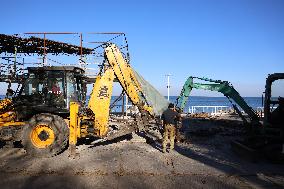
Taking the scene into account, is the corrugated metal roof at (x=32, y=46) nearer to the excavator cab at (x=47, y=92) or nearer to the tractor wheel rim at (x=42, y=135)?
the excavator cab at (x=47, y=92)

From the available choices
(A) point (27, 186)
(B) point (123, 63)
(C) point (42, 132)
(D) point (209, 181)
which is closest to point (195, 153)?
(D) point (209, 181)

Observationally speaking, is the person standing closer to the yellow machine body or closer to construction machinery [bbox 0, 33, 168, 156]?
construction machinery [bbox 0, 33, 168, 156]

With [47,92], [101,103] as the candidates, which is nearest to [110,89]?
[101,103]

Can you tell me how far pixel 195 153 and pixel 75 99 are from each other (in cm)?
481

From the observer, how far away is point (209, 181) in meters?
7.48

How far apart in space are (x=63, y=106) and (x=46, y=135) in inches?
44.5

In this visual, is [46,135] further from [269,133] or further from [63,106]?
[269,133]

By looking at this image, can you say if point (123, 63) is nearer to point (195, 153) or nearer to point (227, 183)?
point (195, 153)

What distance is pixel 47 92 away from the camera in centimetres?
1023

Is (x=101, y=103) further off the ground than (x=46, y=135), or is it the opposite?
(x=101, y=103)

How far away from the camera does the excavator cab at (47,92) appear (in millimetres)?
10094

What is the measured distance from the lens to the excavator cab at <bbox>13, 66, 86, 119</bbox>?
10094 millimetres

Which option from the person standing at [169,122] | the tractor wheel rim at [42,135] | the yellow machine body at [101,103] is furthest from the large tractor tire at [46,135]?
the person standing at [169,122]

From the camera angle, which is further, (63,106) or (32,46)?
(32,46)
